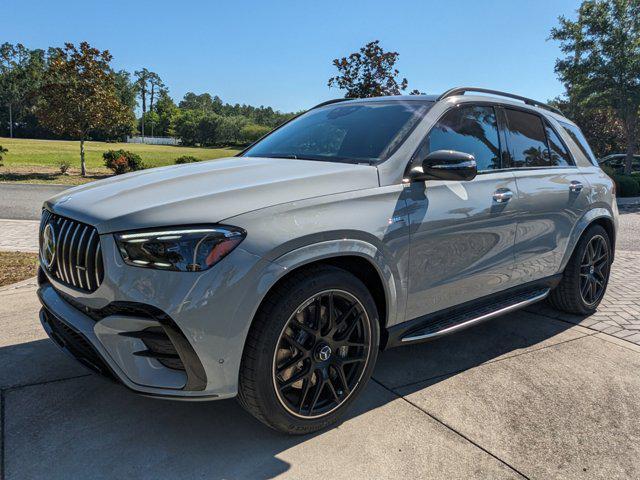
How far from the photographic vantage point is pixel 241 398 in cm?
246

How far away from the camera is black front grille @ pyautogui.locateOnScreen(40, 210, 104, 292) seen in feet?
7.71

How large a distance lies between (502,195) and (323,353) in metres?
1.78

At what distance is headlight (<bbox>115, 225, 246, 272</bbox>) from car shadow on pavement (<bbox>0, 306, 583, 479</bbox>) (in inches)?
39.7

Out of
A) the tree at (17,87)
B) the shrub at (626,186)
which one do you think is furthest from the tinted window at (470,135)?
the tree at (17,87)

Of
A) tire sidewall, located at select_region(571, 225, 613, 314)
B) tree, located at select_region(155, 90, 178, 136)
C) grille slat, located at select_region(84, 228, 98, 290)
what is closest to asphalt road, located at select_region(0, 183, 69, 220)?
grille slat, located at select_region(84, 228, 98, 290)

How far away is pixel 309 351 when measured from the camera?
262 cm

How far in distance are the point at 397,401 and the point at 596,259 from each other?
→ 112 inches

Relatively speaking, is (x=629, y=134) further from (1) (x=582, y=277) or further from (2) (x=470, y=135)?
(2) (x=470, y=135)

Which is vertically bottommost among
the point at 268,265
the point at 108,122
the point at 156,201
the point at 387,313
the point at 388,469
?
the point at 388,469

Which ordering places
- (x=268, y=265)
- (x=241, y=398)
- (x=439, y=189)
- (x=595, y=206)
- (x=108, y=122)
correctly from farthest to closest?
(x=108, y=122) → (x=595, y=206) → (x=439, y=189) → (x=241, y=398) → (x=268, y=265)

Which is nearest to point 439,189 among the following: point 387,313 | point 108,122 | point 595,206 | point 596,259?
point 387,313

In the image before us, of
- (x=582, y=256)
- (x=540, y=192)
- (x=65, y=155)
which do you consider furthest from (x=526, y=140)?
(x=65, y=155)

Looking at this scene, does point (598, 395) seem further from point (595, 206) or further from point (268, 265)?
point (268, 265)

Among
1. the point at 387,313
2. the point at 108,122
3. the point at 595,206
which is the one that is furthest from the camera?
the point at 108,122
